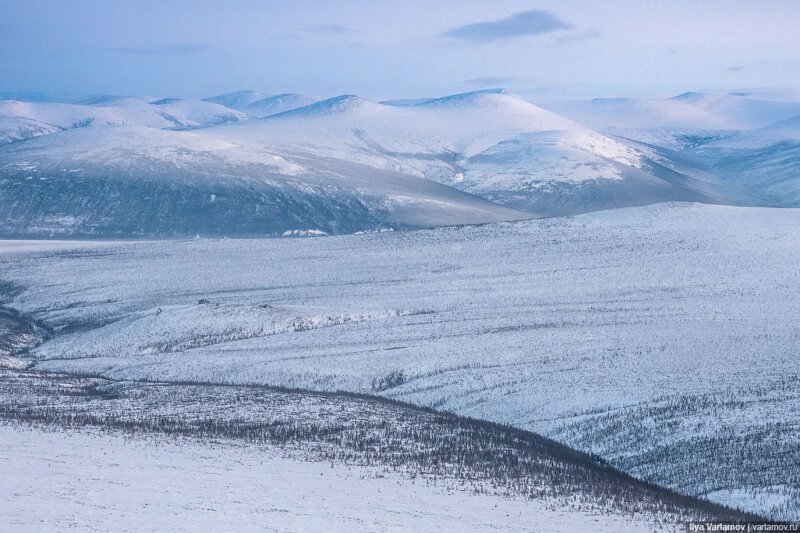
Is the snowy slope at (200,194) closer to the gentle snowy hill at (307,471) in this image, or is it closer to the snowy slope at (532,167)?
the snowy slope at (532,167)

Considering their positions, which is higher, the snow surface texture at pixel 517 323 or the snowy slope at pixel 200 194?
the snowy slope at pixel 200 194

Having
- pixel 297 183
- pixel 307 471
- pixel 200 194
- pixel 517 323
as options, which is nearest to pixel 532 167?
pixel 297 183

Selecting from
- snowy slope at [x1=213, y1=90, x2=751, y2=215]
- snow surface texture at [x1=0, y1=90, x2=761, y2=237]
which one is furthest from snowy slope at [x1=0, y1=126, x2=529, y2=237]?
snowy slope at [x1=213, y1=90, x2=751, y2=215]

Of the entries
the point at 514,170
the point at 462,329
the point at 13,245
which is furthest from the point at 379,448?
the point at 514,170

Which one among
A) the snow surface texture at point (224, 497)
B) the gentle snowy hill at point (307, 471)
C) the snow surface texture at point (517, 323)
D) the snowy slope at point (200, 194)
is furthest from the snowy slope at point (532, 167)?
the snow surface texture at point (224, 497)

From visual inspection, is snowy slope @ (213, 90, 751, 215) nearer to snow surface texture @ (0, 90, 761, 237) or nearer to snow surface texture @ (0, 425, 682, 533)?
snow surface texture @ (0, 90, 761, 237)
